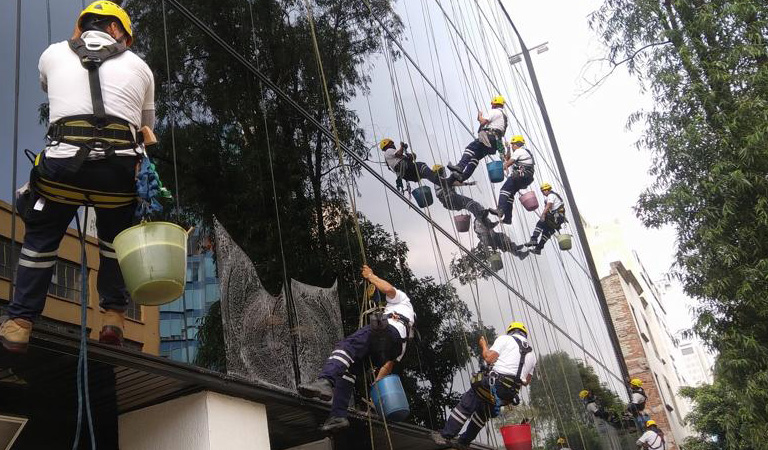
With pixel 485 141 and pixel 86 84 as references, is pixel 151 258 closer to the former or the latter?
pixel 86 84

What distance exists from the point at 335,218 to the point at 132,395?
3198mm

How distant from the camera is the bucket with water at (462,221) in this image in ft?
36.5

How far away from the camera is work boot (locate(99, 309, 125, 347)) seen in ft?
13.4

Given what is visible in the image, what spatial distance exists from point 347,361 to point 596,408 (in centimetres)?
1212

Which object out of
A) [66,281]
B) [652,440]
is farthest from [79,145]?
[652,440]

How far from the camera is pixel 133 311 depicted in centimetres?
477

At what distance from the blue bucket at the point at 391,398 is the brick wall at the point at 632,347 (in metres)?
23.1

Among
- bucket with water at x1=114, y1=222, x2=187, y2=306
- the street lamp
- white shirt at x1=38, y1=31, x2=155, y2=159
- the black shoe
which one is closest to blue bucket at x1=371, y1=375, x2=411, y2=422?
the black shoe

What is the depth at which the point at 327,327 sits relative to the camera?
259 inches

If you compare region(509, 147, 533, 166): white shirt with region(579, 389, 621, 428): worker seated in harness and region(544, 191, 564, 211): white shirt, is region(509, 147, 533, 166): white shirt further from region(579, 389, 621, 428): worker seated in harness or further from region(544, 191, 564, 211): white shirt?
region(579, 389, 621, 428): worker seated in harness

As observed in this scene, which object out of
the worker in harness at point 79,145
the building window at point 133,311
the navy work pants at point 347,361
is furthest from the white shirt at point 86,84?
the navy work pants at point 347,361

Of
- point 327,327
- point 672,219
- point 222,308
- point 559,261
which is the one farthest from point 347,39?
point 559,261

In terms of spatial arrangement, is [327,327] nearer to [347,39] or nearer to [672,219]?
[347,39]

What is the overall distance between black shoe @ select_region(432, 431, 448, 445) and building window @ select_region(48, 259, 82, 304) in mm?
4162
